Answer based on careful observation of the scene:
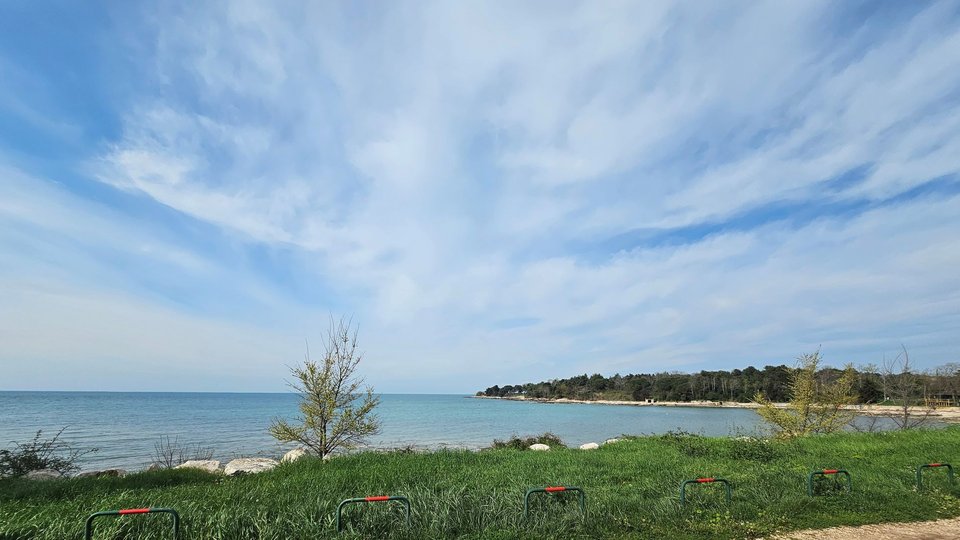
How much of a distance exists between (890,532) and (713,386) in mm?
127624

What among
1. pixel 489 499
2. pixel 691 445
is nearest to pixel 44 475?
pixel 489 499

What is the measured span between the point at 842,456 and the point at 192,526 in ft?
57.0

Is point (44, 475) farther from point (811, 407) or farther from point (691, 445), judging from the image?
point (811, 407)

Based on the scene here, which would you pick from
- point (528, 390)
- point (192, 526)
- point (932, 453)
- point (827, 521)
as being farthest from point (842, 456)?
point (528, 390)

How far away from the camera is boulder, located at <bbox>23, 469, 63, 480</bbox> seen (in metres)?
12.5

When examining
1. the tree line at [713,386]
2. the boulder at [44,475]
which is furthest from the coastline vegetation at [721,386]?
the boulder at [44,475]

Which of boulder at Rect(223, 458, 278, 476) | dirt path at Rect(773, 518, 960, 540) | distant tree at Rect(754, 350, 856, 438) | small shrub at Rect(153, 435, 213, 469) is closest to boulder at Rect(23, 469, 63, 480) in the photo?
boulder at Rect(223, 458, 278, 476)

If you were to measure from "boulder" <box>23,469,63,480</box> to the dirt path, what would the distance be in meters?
16.5

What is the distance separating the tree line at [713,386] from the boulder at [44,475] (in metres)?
34.8

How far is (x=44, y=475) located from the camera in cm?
1314

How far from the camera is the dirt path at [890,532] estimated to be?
730cm

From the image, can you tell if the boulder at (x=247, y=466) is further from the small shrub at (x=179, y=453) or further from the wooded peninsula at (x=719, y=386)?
the wooded peninsula at (x=719, y=386)

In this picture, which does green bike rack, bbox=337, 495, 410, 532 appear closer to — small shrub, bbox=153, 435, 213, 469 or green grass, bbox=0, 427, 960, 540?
green grass, bbox=0, 427, 960, 540

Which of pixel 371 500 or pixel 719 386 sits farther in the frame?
pixel 719 386
